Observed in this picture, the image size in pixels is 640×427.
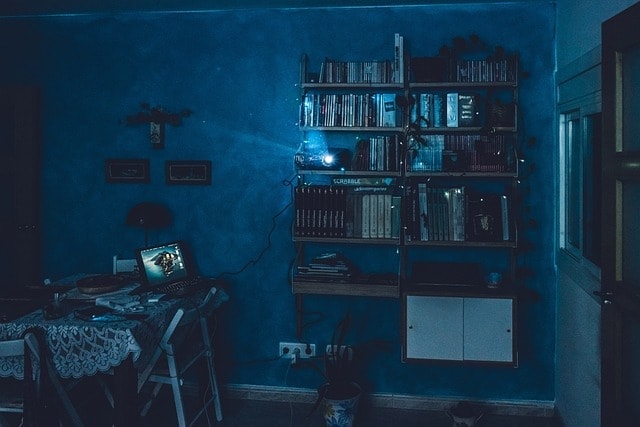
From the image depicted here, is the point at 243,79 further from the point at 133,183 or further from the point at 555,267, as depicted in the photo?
the point at 555,267

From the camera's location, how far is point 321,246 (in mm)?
4168

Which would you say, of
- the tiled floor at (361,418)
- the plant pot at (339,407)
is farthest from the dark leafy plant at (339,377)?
the tiled floor at (361,418)

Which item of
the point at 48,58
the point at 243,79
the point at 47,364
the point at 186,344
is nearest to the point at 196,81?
the point at 243,79

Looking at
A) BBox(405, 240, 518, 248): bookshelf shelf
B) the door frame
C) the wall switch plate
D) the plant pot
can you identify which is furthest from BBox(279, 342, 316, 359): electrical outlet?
the door frame

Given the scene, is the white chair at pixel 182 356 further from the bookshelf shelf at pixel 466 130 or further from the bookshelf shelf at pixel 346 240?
the bookshelf shelf at pixel 466 130

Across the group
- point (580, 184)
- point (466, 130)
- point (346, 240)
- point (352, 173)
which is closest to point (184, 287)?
point (346, 240)

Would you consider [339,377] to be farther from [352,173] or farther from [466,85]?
[466,85]

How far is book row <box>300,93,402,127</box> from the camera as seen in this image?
151 inches

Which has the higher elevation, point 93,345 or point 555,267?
point 555,267

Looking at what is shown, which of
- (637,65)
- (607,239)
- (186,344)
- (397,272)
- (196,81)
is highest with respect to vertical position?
(196,81)

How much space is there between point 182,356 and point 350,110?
1.90 meters

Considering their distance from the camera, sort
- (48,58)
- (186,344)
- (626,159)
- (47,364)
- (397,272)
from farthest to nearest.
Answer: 1. (48,58)
2. (397,272)
3. (186,344)
4. (47,364)
5. (626,159)

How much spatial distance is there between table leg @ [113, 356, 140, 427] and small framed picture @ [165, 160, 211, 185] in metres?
1.62

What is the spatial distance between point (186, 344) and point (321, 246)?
1148mm
